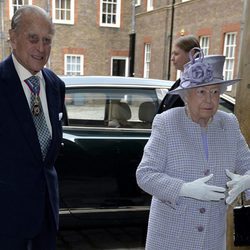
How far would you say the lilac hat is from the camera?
70.4 inches

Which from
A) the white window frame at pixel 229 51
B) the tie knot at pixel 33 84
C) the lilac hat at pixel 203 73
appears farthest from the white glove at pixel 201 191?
the white window frame at pixel 229 51

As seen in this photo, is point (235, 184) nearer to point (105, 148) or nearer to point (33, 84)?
point (33, 84)

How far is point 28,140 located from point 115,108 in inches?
75.9

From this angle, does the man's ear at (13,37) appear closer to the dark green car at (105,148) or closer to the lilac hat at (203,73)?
the lilac hat at (203,73)

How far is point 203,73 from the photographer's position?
1.80 m

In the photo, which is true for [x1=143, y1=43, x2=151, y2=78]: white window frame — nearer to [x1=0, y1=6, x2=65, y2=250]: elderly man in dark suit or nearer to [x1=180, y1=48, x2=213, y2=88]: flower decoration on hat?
[x1=0, y1=6, x2=65, y2=250]: elderly man in dark suit

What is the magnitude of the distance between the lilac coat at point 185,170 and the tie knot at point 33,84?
2.11 ft

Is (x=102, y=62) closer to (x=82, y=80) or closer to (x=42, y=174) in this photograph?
(x=82, y=80)

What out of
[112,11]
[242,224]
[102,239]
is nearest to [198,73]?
[242,224]

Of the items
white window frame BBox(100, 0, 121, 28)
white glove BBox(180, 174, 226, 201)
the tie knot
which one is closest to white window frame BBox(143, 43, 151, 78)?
white window frame BBox(100, 0, 121, 28)

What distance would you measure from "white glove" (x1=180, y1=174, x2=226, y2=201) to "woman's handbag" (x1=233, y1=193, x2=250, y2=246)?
12.3 inches

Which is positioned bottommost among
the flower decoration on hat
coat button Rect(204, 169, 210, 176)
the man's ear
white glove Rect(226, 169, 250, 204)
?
white glove Rect(226, 169, 250, 204)

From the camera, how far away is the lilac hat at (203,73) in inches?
70.4

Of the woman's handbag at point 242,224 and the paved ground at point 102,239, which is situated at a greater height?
the woman's handbag at point 242,224
